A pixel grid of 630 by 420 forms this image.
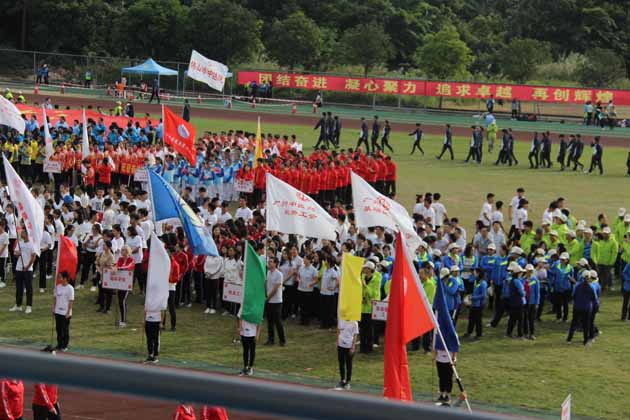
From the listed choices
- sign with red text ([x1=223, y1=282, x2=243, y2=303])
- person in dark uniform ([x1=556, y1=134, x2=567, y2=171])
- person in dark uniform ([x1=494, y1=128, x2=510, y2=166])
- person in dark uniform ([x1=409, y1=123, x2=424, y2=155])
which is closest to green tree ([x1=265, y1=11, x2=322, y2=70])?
person in dark uniform ([x1=409, y1=123, x2=424, y2=155])

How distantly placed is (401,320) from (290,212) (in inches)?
281

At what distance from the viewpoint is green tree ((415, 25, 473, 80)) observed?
5906 cm

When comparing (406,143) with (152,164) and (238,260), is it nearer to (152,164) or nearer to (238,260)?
(152,164)

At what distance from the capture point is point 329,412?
1.46 meters

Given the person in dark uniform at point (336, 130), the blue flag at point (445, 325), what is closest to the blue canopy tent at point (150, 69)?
the person in dark uniform at point (336, 130)

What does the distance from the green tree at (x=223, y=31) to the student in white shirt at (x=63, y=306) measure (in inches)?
1829

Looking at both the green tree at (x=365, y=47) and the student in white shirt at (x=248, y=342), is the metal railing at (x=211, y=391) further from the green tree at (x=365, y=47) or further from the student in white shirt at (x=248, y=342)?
the green tree at (x=365, y=47)

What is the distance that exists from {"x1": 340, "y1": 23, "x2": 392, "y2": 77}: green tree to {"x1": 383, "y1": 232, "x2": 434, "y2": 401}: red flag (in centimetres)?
5135

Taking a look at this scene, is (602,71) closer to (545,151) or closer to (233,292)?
(545,151)

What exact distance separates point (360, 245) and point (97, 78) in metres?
40.8

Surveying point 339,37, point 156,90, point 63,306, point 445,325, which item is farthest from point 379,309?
point 339,37

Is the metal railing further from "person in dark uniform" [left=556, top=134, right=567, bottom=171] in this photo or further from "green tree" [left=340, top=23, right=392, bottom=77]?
"green tree" [left=340, top=23, right=392, bottom=77]

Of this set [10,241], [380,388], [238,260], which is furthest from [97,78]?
[380,388]

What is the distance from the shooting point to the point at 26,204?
16.3m
